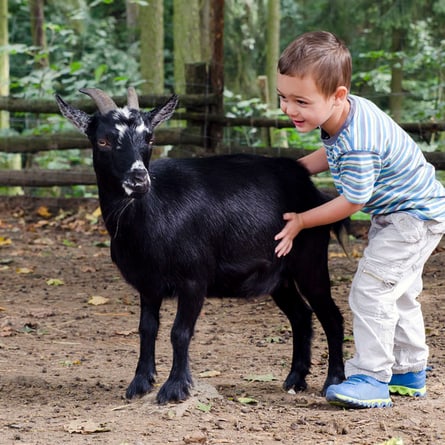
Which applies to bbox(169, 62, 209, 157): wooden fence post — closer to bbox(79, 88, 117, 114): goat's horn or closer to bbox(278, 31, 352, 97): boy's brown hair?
bbox(79, 88, 117, 114): goat's horn

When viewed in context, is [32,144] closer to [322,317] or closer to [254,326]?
[254,326]

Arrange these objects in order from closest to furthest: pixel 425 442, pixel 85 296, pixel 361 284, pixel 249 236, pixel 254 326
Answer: pixel 425 442 → pixel 361 284 → pixel 249 236 → pixel 254 326 → pixel 85 296

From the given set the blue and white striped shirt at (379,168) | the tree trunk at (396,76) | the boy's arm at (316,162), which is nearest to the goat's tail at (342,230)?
the boy's arm at (316,162)

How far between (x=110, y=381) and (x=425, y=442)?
1913 millimetres

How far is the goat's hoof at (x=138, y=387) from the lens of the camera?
454 centimetres

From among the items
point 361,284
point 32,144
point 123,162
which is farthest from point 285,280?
point 32,144

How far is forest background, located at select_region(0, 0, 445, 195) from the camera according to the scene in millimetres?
12305

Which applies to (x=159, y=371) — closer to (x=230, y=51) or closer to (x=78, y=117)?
(x=78, y=117)

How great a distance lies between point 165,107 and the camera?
4777mm

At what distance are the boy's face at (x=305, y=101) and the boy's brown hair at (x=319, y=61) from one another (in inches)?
1.0

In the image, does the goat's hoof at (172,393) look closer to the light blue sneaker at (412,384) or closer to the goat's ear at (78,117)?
the light blue sneaker at (412,384)

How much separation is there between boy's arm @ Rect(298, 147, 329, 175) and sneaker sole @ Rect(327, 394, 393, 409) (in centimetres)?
126

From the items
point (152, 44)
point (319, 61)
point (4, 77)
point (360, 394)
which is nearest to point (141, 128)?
point (319, 61)

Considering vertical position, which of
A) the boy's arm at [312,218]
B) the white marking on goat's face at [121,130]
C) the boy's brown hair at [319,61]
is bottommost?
the boy's arm at [312,218]
